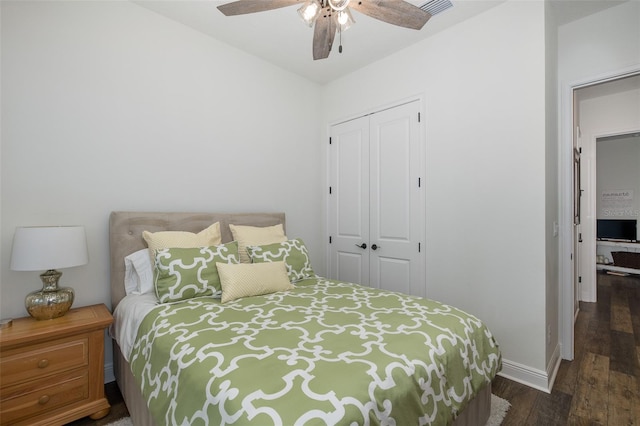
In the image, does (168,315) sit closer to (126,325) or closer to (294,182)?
(126,325)

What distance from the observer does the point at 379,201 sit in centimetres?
316

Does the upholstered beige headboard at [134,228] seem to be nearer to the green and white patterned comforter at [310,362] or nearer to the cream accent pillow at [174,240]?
the cream accent pillow at [174,240]

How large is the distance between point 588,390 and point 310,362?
2.25 meters

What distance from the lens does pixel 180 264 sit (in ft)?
6.47

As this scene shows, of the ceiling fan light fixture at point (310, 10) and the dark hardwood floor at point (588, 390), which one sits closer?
the ceiling fan light fixture at point (310, 10)

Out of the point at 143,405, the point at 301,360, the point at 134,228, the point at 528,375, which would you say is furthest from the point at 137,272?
the point at 528,375

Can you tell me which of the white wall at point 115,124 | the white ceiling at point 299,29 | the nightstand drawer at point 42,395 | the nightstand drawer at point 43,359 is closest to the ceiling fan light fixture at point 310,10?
the white ceiling at point 299,29

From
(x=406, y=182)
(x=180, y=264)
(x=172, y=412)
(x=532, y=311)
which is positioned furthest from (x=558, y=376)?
(x=180, y=264)

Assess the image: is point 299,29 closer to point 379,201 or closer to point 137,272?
point 379,201

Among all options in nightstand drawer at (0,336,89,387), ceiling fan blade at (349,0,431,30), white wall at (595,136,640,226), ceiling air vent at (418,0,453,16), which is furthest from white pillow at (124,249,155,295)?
white wall at (595,136,640,226)

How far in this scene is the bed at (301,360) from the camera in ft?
3.19

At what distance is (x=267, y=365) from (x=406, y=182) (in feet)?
7.43

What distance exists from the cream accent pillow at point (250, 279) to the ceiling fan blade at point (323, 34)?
4.97ft

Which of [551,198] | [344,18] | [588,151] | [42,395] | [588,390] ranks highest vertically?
[344,18]
